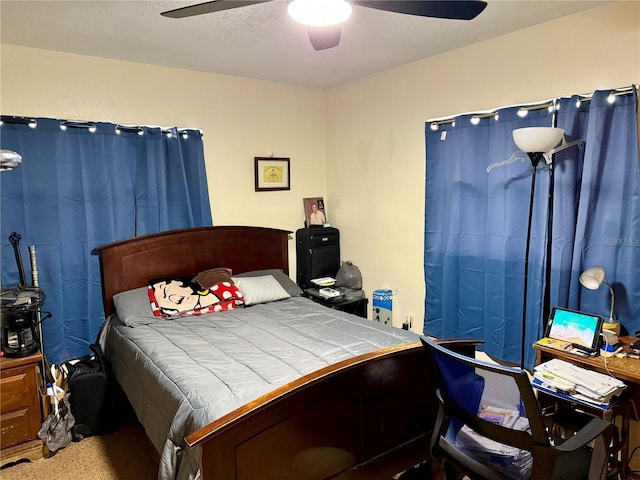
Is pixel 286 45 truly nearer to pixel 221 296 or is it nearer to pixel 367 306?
pixel 221 296

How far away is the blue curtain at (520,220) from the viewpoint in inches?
94.5

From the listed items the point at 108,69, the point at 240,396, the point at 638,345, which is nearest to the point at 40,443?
the point at 240,396

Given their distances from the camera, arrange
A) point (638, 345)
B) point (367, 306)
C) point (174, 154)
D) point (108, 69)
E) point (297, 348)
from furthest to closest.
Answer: point (367, 306) → point (174, 154) → point (108, 69) → point (297, 348) → point (638, 345)

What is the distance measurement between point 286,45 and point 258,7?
668 mm

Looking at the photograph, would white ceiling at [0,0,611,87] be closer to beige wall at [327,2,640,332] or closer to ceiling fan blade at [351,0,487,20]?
beige wall at [327,2,640,332]

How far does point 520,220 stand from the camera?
2.86m

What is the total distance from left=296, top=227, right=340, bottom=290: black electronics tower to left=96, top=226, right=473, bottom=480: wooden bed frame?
6.75ft

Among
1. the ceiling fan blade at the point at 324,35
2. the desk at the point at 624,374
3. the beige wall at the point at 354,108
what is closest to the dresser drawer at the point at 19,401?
the beige wall at the point at 354,108

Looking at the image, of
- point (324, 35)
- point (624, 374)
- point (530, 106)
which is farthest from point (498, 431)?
point (530, 106)

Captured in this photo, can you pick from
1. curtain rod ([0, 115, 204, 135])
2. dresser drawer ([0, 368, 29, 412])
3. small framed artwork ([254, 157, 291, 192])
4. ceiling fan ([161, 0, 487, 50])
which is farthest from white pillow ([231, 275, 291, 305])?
ceiling fan ([161, 0, 487, 50])

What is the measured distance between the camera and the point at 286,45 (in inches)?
117

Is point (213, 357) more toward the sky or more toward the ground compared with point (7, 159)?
more toward the ground

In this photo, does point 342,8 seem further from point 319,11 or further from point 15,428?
point 15,428

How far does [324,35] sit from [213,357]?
1.74m
